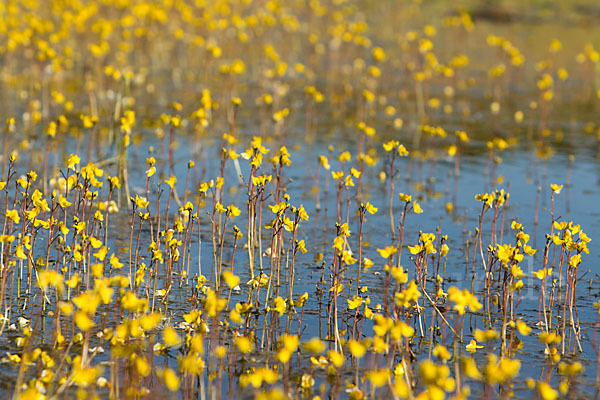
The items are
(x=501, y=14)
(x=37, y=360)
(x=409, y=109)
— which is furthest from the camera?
(x=501, y=14)

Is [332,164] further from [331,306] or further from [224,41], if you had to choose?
[224,41]

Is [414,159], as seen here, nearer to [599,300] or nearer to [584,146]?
[584,146]

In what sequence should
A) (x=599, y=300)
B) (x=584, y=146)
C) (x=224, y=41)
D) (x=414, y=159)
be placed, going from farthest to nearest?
(x=224, y=41)
(x=584, y=146)
(x=414, y=159)
(x=599, y=300)

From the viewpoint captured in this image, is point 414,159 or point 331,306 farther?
Result: point 414,159

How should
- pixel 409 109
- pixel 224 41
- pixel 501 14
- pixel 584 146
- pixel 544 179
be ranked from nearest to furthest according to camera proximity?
pixel 544 179 < pixel 584 146 < pixel 409 109 < pixel 224 41 < pixel 501 14

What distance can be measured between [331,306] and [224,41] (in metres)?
10.9

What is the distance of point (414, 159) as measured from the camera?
30.2 feet

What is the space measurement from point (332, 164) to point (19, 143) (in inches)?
120

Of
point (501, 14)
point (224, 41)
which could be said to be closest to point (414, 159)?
point (224, 41)

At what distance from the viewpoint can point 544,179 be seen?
8609 mm

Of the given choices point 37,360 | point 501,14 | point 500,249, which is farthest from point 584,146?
point 501,14

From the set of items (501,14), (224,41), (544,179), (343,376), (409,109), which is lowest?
(343,376)

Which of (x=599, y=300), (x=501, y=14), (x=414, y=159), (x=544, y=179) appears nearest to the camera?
(x=599, y=300)

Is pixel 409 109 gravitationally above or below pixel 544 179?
above
